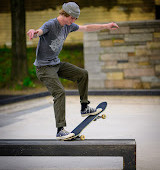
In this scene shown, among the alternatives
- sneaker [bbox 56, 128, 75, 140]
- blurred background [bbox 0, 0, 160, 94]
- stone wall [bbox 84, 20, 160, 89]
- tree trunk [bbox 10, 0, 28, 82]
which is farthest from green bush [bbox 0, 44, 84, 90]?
sneaker [bbox 56, 128, 75, 140]

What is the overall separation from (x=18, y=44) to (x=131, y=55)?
4.49 metres

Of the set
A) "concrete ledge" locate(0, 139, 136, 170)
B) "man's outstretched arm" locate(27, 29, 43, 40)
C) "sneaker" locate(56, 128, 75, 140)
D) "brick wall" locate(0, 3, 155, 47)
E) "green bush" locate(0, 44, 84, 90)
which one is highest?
"man's outstretched arm" locate(27, 29, 43, 40)

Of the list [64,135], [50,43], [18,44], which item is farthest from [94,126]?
[18,44]

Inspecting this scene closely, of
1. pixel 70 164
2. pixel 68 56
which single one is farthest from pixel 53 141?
pixel 68 56

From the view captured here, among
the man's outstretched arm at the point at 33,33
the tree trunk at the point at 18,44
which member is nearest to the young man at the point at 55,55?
the man's outstretched arm at the point at 33,33

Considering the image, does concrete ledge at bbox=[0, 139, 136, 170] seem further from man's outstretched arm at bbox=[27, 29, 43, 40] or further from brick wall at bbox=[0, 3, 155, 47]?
brick wall at bbox=[0, 3, 155, 47]

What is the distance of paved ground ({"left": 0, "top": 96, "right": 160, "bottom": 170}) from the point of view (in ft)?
18.0

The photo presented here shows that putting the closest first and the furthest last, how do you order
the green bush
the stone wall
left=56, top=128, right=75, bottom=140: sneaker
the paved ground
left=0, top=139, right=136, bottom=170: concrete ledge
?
left=0, top=139, right=136, bottom=170: concrete ledge
left=56, top=128, right=75, bottom=140: sneaker
the paved ground
the stone wall
the green bush

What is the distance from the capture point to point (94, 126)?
8320mm

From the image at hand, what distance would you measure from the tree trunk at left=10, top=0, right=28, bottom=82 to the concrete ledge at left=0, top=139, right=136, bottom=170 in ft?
35.2

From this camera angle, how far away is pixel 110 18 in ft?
63.5

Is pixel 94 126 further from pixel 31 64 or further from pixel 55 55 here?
pixel 31 64

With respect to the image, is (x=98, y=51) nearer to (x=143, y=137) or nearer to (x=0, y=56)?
(x=0, y=56)

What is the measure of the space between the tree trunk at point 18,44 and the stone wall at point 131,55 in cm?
309
